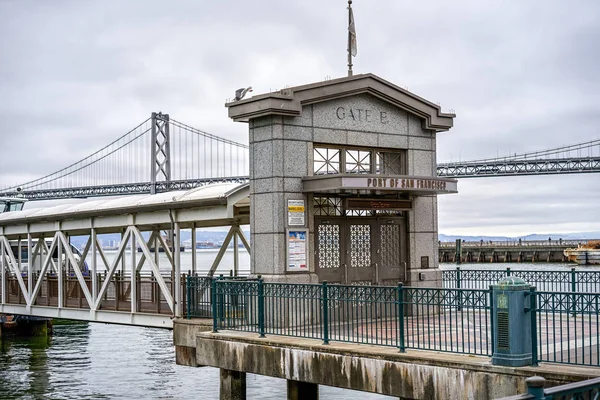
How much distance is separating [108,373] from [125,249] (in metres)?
6.31

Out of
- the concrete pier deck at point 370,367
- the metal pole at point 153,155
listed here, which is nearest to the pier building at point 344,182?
the concrete pier deck at point 370,367

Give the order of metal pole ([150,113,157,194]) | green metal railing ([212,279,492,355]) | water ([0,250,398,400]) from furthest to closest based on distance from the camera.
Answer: metal pole ([150,113,157,194])
water ([0,250,398,400])
green metal railing ([212,279,492,355])

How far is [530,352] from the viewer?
11297 millimetres

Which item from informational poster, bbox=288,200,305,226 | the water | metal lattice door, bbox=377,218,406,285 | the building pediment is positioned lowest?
the water

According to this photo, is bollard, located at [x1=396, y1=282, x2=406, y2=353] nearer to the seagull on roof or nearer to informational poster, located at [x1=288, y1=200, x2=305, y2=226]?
informational poster, located at [x1=288, y1=200, x2=305, y2=226]

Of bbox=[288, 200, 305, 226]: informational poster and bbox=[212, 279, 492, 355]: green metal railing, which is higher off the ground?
bbox=[288, 200, 305, 226]: informational poster

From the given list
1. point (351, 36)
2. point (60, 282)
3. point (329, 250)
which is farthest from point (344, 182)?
point (60, 282)

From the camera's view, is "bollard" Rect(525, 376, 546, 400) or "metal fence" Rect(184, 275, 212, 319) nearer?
"bollard" Rect(525, 376, 546, 400)

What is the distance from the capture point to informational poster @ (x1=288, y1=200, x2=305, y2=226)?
17.1 m

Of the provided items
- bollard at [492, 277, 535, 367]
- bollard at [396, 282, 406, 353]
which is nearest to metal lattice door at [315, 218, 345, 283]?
bollard at [396, 282, 406, 353]

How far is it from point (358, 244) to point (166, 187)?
92082 millimetres

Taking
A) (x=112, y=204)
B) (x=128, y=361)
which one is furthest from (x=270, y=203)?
(x=128, y=361)

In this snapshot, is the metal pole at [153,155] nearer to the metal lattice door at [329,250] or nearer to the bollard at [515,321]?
the metal lattice door at [329,250]

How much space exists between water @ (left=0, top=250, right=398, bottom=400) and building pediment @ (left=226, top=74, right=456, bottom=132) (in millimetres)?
6516
